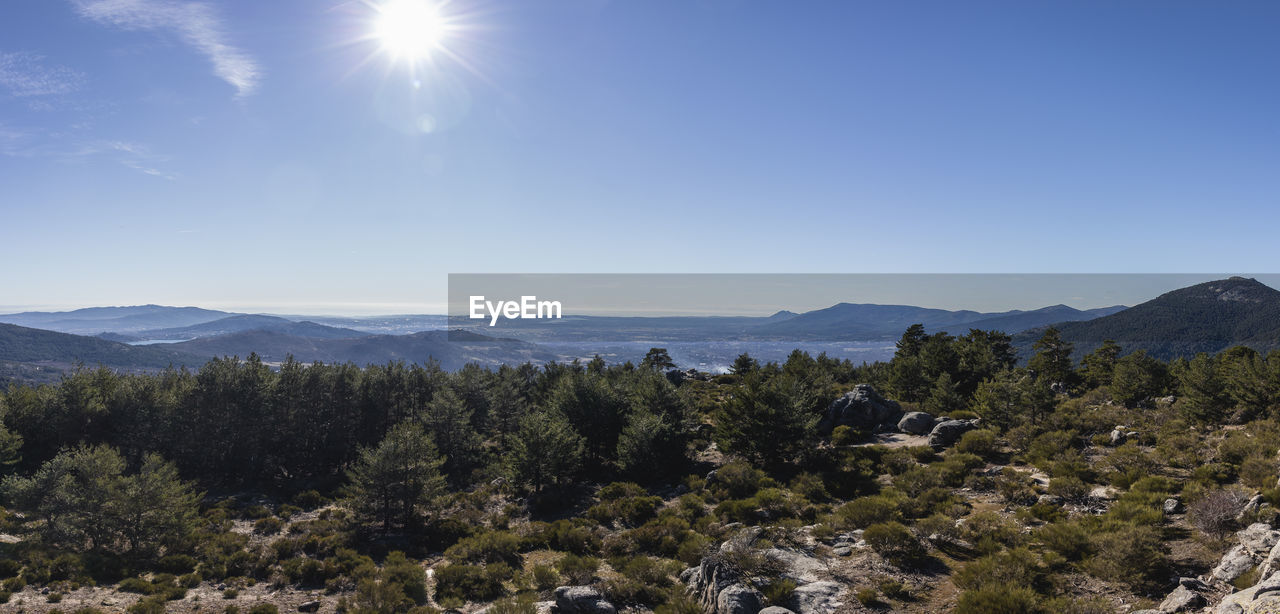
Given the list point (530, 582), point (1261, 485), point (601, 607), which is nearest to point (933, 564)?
point (601, 607)

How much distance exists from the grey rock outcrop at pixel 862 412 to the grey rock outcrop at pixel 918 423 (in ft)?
11.2

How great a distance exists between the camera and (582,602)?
19891mm

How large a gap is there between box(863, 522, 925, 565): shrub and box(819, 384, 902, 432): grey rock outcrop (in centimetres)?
3081

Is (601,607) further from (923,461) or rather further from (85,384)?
(85,384)

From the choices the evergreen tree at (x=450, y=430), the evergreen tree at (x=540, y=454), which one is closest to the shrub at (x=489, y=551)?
the evergreen tree at (x=540, y=454)

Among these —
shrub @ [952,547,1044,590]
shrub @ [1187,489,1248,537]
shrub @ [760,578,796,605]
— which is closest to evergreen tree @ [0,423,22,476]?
shrub @ [760,578,796,605]

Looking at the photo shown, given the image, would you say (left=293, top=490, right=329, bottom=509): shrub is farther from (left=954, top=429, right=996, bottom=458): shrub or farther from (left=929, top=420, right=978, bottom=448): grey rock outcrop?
(left=954, top=429, right=996, bottom=458): shrub

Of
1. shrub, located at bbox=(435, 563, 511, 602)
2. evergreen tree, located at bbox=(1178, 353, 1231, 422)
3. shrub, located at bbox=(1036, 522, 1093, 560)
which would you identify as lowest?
shrub, located at bbox=(435, 563, 511, 602)

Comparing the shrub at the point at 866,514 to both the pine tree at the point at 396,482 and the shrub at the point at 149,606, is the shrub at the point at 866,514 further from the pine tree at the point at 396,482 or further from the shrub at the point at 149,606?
the shrub at the point at 149,606

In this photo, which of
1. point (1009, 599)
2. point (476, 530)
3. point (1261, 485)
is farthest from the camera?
point (476, 530)

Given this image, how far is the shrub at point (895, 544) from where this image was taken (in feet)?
63.9

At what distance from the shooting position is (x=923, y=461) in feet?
121

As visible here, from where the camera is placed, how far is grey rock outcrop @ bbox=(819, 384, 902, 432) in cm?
5056

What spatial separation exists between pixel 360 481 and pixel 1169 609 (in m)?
43.3
